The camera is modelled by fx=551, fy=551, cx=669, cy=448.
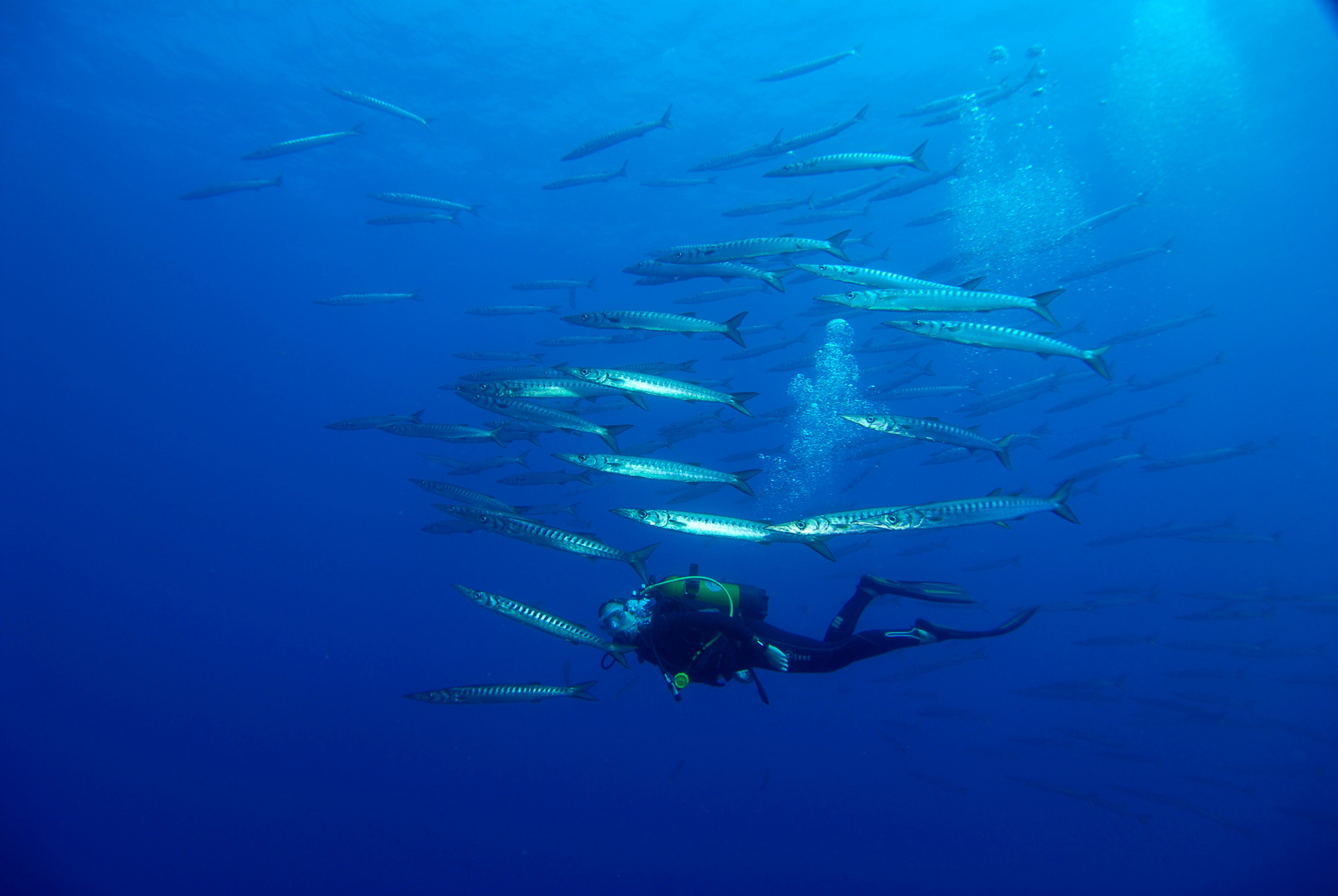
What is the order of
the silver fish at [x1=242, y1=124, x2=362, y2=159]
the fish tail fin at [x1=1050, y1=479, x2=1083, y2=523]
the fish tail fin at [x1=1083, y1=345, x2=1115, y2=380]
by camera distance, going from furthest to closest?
the silver fish at [x1=242, y1=124, x2=362, y2=159]
the fish tail fin at [x1=1083, y1=345, x2=1115, y2=380]
the fish tail fin at [x1=1050, y1=479, x2=1083, y2=523]

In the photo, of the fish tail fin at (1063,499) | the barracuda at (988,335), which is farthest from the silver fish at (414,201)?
the fish tail fin at (1063,499)

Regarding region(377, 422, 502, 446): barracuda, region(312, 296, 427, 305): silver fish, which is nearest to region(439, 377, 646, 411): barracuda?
region(377, 422, 502, 446): barracuda

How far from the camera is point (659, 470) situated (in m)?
4.50

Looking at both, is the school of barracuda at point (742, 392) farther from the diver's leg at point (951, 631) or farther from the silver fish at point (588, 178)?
the diver's leg at point (951, 631)

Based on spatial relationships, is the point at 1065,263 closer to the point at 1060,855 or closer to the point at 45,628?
the point at 1060,855

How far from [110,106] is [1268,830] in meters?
47.5

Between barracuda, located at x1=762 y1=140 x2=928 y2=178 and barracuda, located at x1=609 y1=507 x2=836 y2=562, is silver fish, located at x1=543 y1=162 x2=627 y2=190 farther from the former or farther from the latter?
barracuda, located at x1=609 y1=507 x2=836 y2=562

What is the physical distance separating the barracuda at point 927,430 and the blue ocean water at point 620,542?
5343 mm

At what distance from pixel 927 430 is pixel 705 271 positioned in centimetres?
302

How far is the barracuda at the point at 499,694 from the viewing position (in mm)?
4875

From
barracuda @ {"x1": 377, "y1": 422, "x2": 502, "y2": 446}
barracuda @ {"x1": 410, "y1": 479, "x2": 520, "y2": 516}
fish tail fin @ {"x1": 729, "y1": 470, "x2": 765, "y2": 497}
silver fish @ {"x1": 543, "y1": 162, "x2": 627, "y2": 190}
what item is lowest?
barracuda @ {"x1": 410, "y1": 479, "x2": 520, "y2": 516}

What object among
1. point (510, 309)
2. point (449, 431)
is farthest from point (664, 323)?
point (510, 309)

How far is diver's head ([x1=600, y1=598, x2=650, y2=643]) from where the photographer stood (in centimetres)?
437

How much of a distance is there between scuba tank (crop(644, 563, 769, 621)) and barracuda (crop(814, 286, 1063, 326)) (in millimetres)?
2546
